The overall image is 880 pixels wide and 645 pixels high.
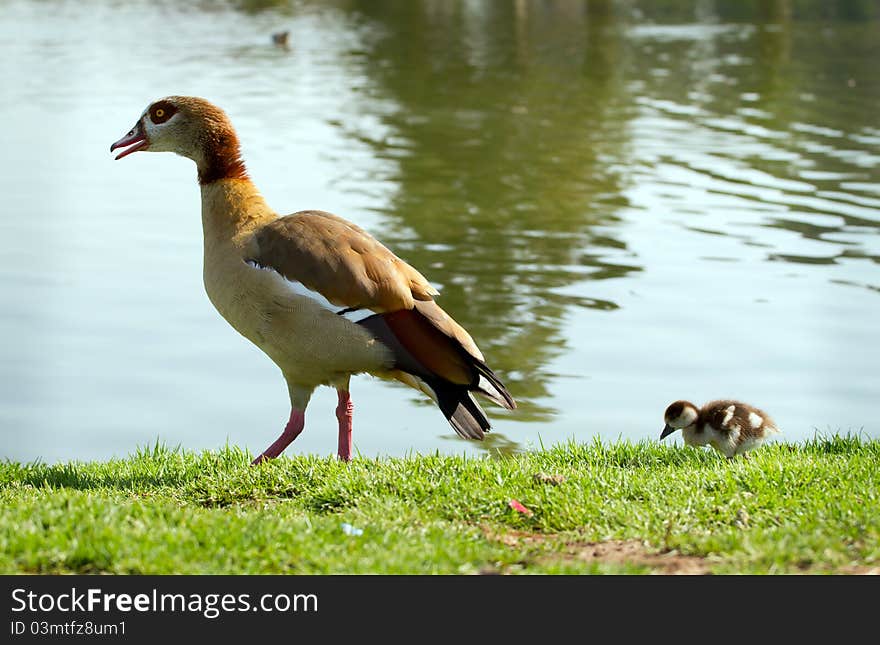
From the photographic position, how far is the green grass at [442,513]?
19.9 feet

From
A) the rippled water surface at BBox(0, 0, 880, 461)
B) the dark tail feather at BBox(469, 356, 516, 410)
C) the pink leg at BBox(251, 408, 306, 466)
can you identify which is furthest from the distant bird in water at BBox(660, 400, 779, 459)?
the pink leg at BBox(251, 408, 306, 466)

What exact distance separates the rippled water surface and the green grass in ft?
6.53

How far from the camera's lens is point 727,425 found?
8758 millimetres

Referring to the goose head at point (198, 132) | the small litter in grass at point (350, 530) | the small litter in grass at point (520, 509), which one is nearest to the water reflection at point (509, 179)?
the goose head at point (198, 132)

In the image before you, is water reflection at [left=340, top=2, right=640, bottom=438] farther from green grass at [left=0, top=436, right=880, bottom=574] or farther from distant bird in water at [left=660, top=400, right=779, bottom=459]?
green grass at [left=0, top=436, right=880, bottom=574]

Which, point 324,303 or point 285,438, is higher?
point 324,303

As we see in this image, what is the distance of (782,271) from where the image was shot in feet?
55.5

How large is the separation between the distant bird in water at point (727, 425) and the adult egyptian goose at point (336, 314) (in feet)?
5.09

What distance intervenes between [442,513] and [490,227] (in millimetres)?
12450

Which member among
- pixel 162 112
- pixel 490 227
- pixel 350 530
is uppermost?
pixel 162 112

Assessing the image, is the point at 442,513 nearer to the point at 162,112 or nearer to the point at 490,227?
the point at 162,112

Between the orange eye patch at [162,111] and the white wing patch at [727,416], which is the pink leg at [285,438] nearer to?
the orange eye patch at [162,111]

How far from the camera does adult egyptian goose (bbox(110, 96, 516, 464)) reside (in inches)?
314

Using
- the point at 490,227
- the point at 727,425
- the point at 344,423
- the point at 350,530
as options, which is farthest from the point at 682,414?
the point at 490,227
